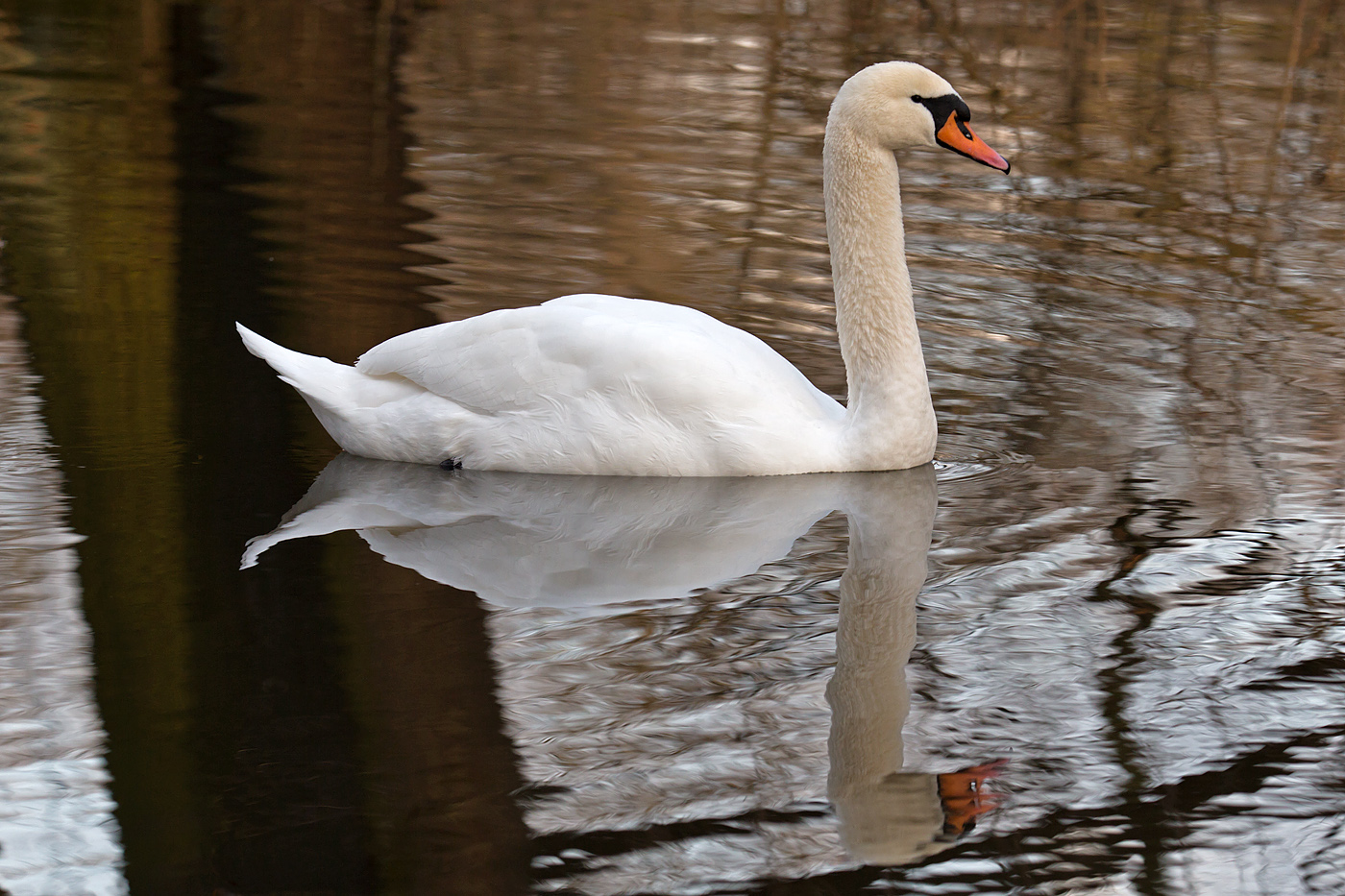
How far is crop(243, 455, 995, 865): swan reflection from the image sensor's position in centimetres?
461

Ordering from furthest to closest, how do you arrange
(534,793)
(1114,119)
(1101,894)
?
1. (1114,119)
2. (534,793)
3. (1101,894)

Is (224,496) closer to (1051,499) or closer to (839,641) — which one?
(839,641)

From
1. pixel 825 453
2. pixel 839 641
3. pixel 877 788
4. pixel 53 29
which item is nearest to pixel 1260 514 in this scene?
pixel 825 453

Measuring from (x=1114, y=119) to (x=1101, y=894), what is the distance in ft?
39.8

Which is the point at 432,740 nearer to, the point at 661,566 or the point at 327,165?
the point at 661,566

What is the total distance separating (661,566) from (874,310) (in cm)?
152

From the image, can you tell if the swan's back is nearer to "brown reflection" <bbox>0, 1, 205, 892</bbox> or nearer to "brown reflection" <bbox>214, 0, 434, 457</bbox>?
"brown reflection" <bbox>214, 0, 434, 457</bbox>

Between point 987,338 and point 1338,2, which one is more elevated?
point 1338,2

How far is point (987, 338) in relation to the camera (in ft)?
26.6

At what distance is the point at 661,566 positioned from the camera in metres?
5.38

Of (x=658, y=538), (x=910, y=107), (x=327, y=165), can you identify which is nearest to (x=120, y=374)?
(x=658, y=538)

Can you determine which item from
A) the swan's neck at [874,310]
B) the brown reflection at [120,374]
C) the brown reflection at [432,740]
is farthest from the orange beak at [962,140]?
the brown reflection at [120,374]

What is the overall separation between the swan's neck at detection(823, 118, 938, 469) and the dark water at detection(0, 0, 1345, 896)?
0.18 m

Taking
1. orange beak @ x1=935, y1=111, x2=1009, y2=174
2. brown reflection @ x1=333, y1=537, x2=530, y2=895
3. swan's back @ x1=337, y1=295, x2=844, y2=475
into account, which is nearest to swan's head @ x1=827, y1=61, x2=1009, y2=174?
orange beak @ x1=935, y1=111, x2=1009, y2=174
